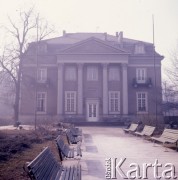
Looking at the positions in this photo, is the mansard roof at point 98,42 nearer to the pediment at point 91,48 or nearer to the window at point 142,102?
the pediment at point 91,48

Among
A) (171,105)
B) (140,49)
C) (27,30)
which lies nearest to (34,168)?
(171,105)

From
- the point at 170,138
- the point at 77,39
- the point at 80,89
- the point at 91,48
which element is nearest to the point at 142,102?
the point at 80,89

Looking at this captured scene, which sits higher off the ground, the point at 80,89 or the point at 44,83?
the point at 44,83

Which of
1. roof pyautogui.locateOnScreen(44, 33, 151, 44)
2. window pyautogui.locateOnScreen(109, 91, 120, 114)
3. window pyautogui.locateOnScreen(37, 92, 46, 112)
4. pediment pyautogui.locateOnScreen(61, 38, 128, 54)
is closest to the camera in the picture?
window pyautogui.locateOnScreen(109, 91, 120, 114)

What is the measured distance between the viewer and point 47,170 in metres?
5.46

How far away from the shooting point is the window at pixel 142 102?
145ft

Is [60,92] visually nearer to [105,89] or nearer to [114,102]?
[105,89]

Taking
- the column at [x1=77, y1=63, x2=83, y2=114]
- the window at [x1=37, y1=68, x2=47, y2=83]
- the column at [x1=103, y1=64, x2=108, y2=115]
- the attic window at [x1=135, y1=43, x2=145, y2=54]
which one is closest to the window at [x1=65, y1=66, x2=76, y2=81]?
the column at [x1=77, y1=63, x2=83, y2=114]

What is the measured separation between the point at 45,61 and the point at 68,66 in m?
3.98

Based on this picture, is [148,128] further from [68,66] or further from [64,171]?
[68,66]

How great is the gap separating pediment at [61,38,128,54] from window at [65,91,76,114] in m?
6.33

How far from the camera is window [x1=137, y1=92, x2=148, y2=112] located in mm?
44156

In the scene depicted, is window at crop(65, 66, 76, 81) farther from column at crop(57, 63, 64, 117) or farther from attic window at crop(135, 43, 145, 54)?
attic window at crop(135, 43, 145, 54)

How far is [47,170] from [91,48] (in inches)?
1508
